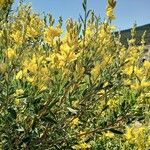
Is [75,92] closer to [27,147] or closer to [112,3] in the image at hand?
[27,147]

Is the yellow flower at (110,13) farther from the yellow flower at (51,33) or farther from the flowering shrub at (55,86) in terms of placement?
the yellow flower at (51,33)

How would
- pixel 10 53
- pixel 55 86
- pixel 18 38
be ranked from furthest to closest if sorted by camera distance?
pixel 18 38
pixel 10 53
pixel 55 86

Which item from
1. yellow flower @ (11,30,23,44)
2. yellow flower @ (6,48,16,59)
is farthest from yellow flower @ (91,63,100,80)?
yellow flower @ (11,30,23,44)

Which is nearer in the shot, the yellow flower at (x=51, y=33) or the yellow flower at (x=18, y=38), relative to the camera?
the yellow flower at (x=51, y=33)

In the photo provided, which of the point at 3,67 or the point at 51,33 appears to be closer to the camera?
the point at 3,67

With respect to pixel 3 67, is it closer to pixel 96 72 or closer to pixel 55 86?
pixel 55 86

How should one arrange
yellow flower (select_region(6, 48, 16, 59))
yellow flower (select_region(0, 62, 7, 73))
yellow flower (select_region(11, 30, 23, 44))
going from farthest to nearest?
yellow flower (select_region(11, 30, 23, 44)) → yellow flower (select_region(6, 48, 16, 59)) → yellow flower (select_region(0, 62, 7, 73))

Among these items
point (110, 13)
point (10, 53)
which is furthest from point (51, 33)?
point (110, 13)

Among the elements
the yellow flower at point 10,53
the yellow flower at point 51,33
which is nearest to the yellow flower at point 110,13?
the yellow flower at point 51,33

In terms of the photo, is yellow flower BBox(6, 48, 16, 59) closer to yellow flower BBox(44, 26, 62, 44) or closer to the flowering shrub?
the flowering shrub

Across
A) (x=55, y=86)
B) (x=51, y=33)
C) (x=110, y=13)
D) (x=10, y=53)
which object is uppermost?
(x=110, y=13)

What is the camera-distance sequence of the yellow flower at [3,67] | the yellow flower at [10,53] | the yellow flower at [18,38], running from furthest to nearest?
the yellow flower at [18,38], the yellow flower at [10,53], the yellow flower at [3,67]

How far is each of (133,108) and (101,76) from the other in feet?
1.33

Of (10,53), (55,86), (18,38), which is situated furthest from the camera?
(18,38)
